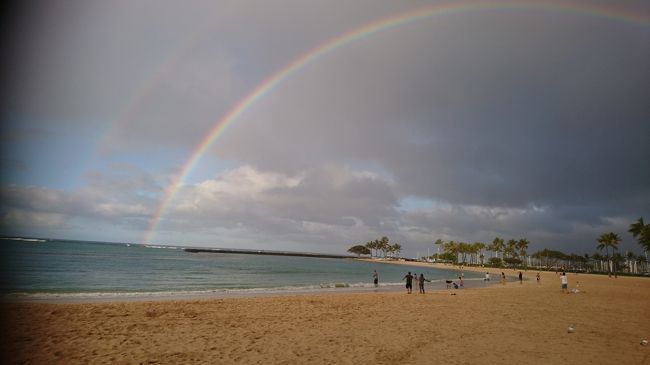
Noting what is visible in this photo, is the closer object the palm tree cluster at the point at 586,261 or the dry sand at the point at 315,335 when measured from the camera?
the dry sand at the point at 315,335

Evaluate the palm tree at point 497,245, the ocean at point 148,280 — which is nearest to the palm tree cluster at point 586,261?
the palm tree at point 497,245

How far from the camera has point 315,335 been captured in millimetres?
11945

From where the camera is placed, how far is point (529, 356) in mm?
9539

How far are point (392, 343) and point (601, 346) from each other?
21.0 ft

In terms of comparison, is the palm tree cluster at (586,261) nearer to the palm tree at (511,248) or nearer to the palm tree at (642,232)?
the palm tree at (511,248)

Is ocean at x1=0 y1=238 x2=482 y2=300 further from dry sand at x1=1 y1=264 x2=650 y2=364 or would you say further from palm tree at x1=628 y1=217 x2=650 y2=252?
palm tree at x1=628 y1=217 x2=650 y2=252

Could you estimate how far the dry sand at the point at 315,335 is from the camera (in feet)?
30.6

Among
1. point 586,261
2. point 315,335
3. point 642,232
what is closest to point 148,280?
point 315,335

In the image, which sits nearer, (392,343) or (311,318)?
(392,343)

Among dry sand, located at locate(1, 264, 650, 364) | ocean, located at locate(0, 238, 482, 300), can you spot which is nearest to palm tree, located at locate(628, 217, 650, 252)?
ocean, located at locate(0, 238, 482, 300)

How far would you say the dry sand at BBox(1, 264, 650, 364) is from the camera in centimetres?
934

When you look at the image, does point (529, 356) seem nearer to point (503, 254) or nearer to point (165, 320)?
point (165, 320)

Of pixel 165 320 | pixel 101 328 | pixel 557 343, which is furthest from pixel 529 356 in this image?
pixel 101 328

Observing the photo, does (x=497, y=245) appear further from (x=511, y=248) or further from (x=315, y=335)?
(x=315, y=335)
